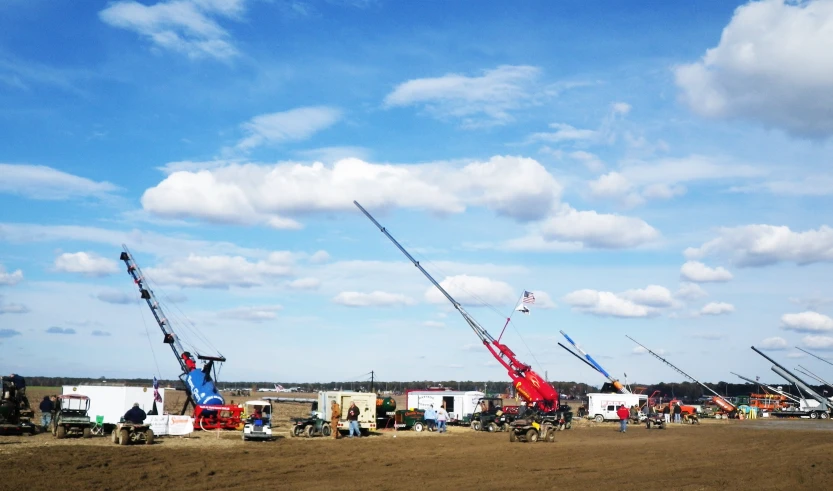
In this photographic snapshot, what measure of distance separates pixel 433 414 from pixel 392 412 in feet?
7.45

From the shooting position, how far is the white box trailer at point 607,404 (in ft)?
189

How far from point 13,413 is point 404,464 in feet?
56.0

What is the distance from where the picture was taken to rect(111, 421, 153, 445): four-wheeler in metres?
28.1

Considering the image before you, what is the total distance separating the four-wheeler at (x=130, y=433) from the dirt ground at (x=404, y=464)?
0.49 meters

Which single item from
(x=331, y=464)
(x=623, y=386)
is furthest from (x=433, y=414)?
(x=623, y=386)

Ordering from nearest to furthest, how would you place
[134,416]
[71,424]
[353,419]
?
[134,416] → [71,424] → [353,419]

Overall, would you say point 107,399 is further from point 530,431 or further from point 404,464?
point 530,431

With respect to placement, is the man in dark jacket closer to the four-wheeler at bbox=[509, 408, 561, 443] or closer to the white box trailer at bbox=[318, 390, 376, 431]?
the white box trailer at bbox=[318, 390, 376, 431]

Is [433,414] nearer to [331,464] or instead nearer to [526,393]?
[526,393]

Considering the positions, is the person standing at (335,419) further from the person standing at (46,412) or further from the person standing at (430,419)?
the person standing at (46,412)

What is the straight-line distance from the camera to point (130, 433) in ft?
92.6

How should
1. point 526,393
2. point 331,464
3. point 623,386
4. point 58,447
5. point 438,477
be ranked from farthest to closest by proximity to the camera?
point 623,386
point 526,393
point 58,447
point 331,464
point 438,477

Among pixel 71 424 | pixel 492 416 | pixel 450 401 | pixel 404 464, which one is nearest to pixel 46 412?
pixel 71 424

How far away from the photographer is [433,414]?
42.7m
